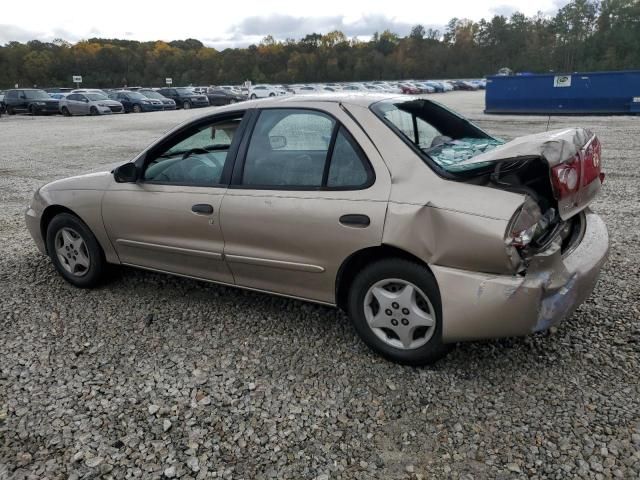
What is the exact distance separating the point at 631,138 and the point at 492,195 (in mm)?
13227

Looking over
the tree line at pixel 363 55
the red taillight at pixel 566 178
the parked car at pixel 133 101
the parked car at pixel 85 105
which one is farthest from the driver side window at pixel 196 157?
the tree line at pixel 363 55

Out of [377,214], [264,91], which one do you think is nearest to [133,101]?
[264,91]

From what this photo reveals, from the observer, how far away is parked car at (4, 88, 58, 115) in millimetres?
31938

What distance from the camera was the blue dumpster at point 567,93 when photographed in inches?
798

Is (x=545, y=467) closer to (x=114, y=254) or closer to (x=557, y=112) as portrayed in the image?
(x=114, y=254)

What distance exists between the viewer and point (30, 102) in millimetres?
32219

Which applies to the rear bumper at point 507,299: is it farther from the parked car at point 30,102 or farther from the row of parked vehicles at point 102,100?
the parked car at point 30,102

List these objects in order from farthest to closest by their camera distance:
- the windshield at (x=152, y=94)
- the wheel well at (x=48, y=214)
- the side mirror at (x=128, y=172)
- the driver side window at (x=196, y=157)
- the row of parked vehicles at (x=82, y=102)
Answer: the windshield at (x=152, y=94), the row of parked vehicles at (x=82, y=102), the wheel well at (x=48, y=214), the side mirror at (x=128, y=172), the driver side window at (x=196, y=157)

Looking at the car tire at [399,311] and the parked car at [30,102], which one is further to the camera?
the parked car at [30,102]

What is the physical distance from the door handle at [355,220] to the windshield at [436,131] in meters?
0.50

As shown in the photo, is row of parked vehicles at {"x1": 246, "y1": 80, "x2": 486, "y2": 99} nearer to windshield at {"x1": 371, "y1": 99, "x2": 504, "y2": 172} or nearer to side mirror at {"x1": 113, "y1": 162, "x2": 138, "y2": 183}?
windshield at {"x1": 371, "y1": 99, "x2": 504, "y2": 172}

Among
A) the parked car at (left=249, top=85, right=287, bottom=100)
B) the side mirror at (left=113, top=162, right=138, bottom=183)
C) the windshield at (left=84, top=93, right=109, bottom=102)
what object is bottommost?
the side mirror at (left=113, top=162, right=138, bottom=183)

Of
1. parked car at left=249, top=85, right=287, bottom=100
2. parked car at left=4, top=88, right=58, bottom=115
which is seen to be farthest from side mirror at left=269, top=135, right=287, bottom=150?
parked car at left=249, top=85, right=287, bottom=100

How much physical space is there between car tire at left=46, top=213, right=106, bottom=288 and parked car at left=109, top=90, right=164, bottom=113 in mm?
32059
